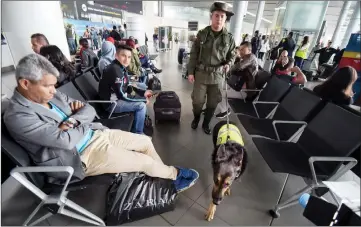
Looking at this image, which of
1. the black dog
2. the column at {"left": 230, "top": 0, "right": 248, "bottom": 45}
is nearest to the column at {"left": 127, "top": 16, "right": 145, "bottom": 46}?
the column at {"left": 230, "top": 0, "right": 248, "bottom": 45}

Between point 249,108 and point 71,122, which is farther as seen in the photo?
point 249,108

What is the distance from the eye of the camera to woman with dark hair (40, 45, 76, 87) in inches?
66.7

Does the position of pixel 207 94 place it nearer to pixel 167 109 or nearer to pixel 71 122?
pixel 167 109

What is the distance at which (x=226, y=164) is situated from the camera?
4.07 ft

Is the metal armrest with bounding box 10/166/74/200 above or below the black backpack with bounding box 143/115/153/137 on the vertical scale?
above

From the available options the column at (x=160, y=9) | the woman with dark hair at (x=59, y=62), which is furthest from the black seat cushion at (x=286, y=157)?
the column at (x=160, y=9)

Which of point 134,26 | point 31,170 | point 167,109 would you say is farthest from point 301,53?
point 134,26

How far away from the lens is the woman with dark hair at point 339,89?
1694 mm

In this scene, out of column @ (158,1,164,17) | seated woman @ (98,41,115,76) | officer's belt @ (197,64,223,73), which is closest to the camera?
officer's belt @ (197,64,223,73)

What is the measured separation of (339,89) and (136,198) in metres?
2.08

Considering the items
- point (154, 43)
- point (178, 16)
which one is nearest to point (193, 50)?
point (154, 43)

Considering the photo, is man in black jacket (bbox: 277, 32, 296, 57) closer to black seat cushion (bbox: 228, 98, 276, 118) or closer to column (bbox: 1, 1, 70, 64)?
black seat cushion (bbox: 228, 98, 276, 118)

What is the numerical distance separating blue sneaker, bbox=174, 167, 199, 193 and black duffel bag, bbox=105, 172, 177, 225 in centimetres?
13

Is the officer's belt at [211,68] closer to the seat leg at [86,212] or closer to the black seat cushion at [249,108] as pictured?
the black seat cushion at [249,108]
